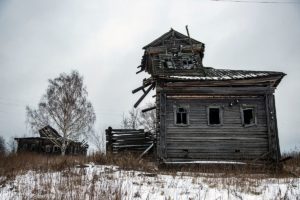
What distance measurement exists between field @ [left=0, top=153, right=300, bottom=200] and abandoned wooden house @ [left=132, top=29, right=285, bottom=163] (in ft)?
8.74

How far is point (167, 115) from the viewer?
611 inches

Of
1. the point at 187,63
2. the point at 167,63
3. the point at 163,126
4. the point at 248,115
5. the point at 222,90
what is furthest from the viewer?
the point at 187,63

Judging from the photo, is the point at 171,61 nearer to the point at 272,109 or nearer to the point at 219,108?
the point at 219,108

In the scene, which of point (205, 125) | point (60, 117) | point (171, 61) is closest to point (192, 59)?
point (171, 61)

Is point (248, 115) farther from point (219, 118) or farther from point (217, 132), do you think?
point (217, 132)

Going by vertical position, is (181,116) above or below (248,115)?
below

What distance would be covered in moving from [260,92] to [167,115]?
202 inches

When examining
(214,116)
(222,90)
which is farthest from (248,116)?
(222,90)

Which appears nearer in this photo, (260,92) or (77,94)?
(260,92)

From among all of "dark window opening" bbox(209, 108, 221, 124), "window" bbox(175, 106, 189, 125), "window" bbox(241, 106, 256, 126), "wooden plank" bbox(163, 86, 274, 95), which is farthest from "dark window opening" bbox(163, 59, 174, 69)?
"window" bbox(241, 106, 256, 126)

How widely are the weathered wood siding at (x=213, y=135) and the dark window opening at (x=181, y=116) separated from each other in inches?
13.3

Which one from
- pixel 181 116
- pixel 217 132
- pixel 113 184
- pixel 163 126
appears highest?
pixel 181 116

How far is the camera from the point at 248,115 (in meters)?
16.5

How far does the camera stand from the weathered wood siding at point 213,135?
598 inches
